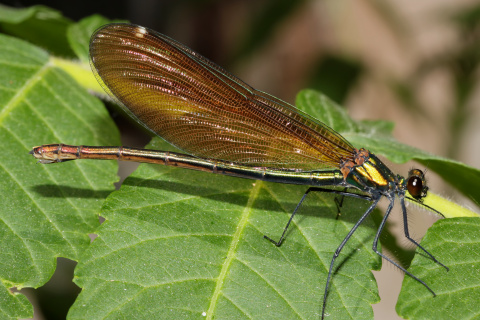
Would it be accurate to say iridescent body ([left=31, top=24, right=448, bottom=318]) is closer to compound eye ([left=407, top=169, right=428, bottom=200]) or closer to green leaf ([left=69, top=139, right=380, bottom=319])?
compound eye ([left=407, top=169, right=428, bottom=200])

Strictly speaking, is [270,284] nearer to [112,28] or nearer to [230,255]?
[230,255]

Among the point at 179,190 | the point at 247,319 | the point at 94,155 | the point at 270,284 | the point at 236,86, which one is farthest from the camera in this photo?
the point at 236,86

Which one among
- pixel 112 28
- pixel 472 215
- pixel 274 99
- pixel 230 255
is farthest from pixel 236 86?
pixel 472 215

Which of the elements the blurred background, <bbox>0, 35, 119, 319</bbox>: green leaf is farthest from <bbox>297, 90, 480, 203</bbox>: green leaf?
the blurred background

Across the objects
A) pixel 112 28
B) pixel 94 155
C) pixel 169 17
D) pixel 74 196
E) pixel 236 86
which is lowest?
pixel 74 196

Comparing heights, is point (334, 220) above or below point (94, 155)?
above

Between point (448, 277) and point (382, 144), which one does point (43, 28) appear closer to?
point (382, 144)

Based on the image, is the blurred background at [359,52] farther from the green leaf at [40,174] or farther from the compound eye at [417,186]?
the compound eye at [417,186]
